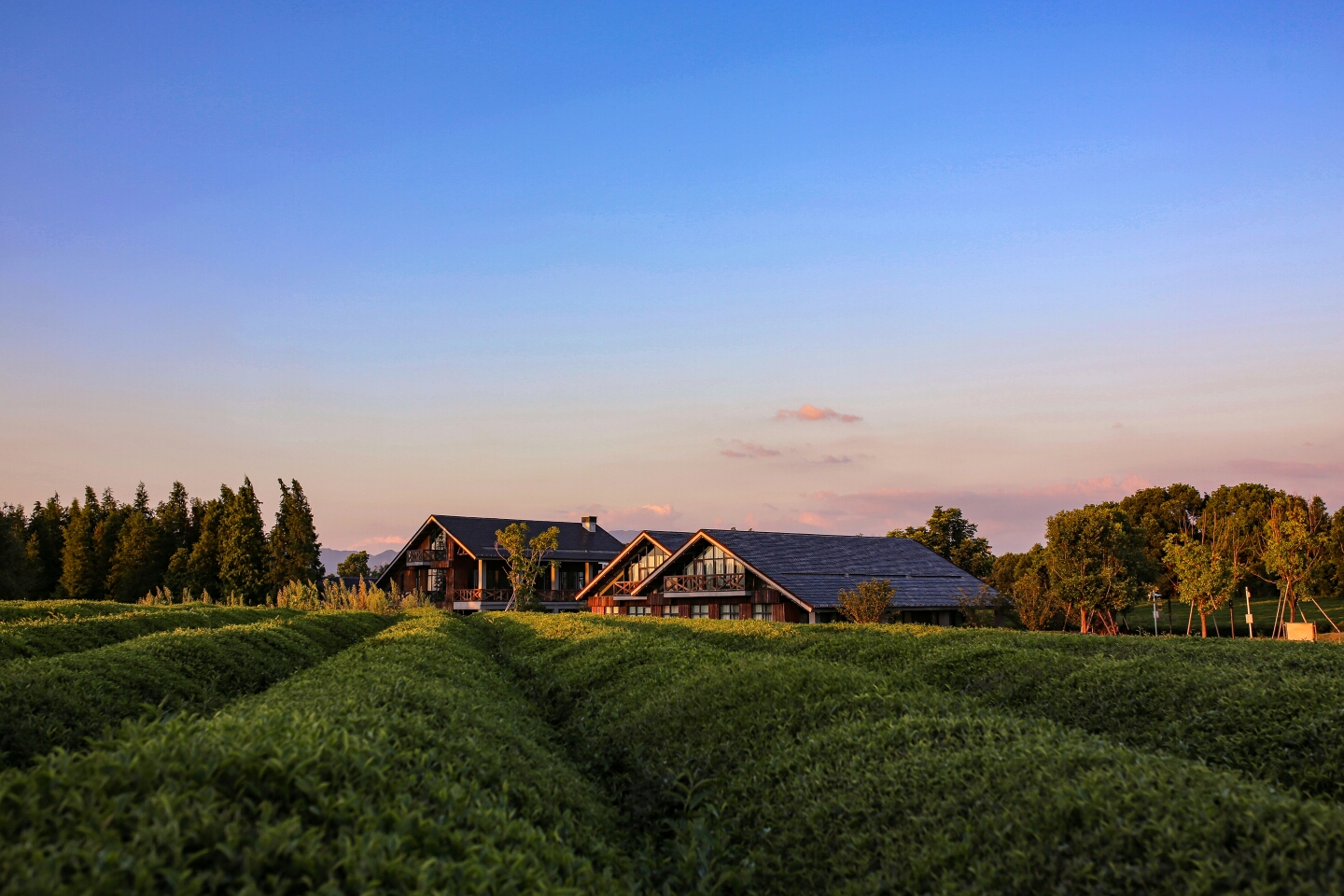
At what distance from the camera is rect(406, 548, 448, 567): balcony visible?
193 ft

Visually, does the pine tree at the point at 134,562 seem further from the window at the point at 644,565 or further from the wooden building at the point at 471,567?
the window at the point at 644,565

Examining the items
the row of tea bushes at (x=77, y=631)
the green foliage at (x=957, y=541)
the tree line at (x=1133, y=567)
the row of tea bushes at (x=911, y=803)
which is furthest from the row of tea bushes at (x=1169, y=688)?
the green foliage at (x=957, y=541)

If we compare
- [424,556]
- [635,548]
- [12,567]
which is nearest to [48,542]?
[12,567]

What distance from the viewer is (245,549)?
53.8 meters

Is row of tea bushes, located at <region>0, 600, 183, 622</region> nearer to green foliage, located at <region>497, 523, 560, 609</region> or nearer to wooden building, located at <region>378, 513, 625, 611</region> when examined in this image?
green foliage, located at <region>497, 523, 560, 609</region>

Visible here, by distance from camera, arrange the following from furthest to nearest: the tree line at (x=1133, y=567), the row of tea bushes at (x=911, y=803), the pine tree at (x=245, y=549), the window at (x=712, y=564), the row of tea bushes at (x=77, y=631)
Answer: the pine tree at (x=245, y=549)
the window at (x=712, y=564)
the tree line at (x=1133, y=567)
the row of tea bushes at (x=77, y=631)
the row of tea bushes at (x=911, y=803)

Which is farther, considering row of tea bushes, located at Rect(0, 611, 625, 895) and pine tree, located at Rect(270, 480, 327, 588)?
pine tree, located at Rect(270, 480, 327, 588)

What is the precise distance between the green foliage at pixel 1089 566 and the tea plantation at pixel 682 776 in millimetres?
22217

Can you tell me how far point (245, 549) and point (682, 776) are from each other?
52995mm

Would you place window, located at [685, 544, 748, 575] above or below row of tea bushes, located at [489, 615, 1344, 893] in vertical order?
above

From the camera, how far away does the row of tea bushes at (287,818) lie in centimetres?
371

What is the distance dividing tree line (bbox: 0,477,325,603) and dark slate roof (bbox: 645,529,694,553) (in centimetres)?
2278

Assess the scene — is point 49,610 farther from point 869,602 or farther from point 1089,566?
point 1089,566

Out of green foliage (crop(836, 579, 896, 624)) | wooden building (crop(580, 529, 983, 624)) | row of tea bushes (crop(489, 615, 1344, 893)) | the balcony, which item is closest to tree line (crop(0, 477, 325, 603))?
the balcony
